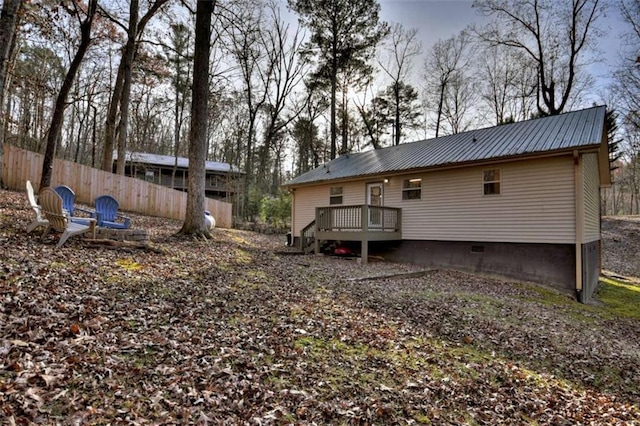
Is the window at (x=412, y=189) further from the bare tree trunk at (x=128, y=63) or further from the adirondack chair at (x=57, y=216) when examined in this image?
the bare tree trunk at (x=128, y=63)

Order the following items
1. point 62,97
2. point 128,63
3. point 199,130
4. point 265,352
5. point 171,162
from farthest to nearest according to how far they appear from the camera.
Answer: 1. point 171,162
2. point 128,63
3. point 199,130
4. point 62,97
5. point 265,352

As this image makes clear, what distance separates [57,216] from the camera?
20.2 ft

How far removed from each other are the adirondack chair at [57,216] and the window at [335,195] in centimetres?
991

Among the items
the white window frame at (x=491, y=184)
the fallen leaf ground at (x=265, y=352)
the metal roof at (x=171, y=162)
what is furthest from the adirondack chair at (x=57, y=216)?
the metal roof at (x=171, y=162)

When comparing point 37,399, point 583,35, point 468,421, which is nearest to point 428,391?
point 468,421

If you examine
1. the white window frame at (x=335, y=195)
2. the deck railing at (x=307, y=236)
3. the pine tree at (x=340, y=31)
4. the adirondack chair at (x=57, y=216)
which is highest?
the pine tree at (x=340, y=31)

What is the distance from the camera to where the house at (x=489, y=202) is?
9.38 metres

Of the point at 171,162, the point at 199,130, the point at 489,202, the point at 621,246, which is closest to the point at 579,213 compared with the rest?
the point at 489,202

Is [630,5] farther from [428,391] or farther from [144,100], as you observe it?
[144,100]

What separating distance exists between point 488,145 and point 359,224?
513 cm

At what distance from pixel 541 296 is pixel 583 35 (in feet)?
58.7

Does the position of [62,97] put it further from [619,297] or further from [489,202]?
[619,297]

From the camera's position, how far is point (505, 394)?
147 inches

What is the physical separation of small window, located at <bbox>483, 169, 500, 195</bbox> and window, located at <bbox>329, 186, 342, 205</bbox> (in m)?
5.91
